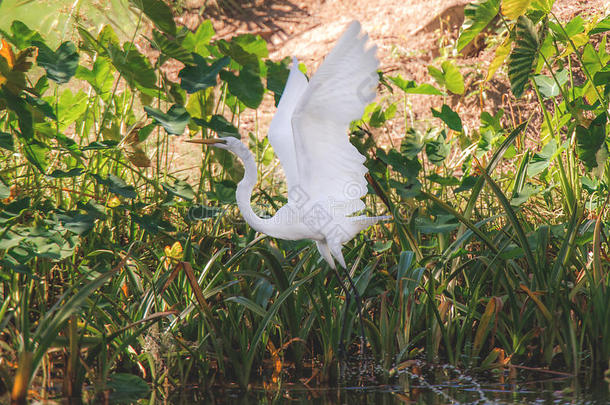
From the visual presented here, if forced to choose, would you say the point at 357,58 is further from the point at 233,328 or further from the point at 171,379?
the point at 171,379

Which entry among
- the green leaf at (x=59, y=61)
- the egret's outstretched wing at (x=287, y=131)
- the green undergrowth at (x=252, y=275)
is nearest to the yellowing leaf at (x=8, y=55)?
the green undergrowth at (x=252, y=275)

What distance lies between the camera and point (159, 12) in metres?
2.88

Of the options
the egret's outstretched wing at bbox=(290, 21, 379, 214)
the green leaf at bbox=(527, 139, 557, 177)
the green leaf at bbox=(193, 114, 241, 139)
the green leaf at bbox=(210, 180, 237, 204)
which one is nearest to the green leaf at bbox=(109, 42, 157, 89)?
the green leaf at bbox=(193, 114, 241, 139)

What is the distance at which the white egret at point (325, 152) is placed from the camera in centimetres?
208

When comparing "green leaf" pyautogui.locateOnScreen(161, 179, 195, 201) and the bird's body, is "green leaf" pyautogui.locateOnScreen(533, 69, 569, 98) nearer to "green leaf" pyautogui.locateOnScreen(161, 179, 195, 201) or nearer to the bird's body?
the bird's body

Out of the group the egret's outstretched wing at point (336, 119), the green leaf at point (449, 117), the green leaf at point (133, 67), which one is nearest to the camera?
the egret's outstretched wing at point (336, 119)

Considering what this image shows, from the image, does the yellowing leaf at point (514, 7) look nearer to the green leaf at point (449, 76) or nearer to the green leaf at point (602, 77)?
the green leaf at point (602, 77)

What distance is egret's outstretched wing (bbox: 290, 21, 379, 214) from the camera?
2.06 metres

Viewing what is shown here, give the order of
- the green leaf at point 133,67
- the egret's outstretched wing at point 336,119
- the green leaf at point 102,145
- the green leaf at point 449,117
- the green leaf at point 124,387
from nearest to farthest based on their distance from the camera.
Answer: the egret's outstretched wing at point 336,119, the green leaf at point 124,387, the green leaf at point 102,145, the green leaf at point 133,67, the green leaf at point 449,117

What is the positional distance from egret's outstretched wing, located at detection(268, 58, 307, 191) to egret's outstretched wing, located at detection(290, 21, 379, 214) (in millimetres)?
171

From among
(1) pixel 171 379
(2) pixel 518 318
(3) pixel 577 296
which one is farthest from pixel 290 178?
(3) pixel 577 296

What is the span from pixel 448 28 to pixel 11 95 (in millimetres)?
5056

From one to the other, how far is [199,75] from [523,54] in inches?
62.2

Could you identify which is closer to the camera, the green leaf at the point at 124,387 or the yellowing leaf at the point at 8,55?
the green leaf at the point at 124,387
